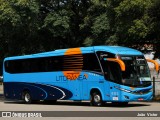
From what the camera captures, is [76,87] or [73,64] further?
[76,87]

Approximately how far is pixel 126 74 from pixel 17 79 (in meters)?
9.77

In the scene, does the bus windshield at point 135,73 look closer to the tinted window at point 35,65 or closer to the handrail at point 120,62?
the handrail at point 120,62

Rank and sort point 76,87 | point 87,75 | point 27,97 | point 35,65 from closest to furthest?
point 87,75 → point 76,87 → point 35,65 → point 27,97

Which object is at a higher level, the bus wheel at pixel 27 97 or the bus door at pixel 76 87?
the bus door at pixel 76 87

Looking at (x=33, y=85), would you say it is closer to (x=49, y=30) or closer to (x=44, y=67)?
(x=44, y=67)

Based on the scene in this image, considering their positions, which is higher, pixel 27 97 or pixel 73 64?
pixel 73 64

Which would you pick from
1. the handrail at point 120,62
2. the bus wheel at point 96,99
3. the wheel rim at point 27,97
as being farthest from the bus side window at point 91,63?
the wheel rim at point 27,97

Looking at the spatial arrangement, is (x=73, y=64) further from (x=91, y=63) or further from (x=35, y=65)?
(x=35, y=65)

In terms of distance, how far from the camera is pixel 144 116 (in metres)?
17.4

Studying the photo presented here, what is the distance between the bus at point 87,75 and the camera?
24.3 meters

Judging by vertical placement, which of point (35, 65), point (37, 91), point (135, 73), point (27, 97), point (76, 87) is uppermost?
point (35, 65)

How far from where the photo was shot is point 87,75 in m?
25.8

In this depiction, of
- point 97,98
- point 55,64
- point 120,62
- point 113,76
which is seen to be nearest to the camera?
point 120,62

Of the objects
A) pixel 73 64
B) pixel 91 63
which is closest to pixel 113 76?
pixel 91 63
